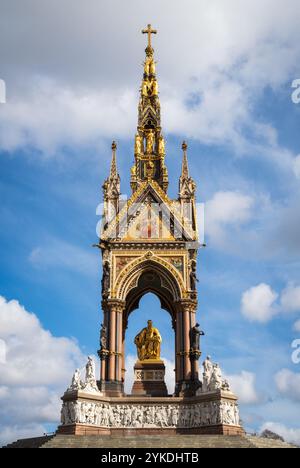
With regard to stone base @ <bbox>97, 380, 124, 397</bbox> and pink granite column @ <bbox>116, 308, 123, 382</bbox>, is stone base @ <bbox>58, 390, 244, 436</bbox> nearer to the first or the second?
stone base @ <bbox>97, 380, 124, 397</bbox>

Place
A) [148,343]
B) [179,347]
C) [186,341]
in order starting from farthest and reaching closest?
[148,343], [179,347], [186,341]

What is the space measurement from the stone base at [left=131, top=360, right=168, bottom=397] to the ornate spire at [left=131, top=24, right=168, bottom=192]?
1205cm

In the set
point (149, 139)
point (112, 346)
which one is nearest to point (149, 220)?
point (149, 139)

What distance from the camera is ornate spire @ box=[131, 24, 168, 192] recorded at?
40094 millimetres

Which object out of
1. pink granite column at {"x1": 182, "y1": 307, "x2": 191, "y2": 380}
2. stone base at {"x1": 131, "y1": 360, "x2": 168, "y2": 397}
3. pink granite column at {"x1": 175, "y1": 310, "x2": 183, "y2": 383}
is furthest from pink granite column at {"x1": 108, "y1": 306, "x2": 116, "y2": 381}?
pink granite column at {"x1": 182, "y1": 307, "x2": 191, "y2": 380}

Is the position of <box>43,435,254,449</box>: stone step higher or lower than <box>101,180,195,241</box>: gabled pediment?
lower

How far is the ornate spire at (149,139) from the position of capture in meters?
40.1

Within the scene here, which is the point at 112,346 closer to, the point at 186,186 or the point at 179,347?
the point at 179,347

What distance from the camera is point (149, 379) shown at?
113ft

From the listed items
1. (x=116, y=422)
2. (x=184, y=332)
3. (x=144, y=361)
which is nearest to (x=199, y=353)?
(x=184, y=332)

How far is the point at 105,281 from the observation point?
35438 millimetres

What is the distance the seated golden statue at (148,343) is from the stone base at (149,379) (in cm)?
62

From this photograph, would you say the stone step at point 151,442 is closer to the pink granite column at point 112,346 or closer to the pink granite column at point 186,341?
the pink granite column at point 186,341

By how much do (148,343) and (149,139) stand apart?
15056 mm
